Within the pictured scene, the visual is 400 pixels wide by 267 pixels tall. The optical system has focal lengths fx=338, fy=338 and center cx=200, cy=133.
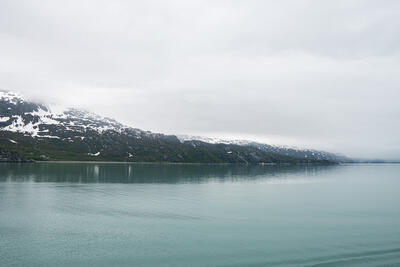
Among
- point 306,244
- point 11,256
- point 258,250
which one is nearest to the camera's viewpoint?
point 11,256

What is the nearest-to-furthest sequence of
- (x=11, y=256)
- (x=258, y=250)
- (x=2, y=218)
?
(x=11, y=256)
(x=258, y=250)
(x=2, y=218)

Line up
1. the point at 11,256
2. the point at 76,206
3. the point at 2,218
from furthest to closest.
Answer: the point at 76,206, the point at 2,218, the point at 11,256

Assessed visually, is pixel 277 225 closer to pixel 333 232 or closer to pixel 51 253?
pixel 333 232

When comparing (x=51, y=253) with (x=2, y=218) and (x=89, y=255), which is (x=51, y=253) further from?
(x=2, y=218)

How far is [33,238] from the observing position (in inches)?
1670

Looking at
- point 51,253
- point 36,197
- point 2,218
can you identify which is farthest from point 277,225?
point 36,197

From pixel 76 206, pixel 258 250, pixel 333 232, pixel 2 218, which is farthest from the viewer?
pixel 76 206

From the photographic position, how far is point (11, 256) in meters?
35.4

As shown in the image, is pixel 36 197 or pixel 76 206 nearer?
pixel 76 206

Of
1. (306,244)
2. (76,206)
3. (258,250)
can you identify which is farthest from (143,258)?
(76,206)

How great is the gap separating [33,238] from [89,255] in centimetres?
1081

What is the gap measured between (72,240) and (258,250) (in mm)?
22761

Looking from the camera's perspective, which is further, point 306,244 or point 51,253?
point 306,244

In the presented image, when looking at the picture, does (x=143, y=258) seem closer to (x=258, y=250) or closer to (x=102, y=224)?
(x=258, y=250)
